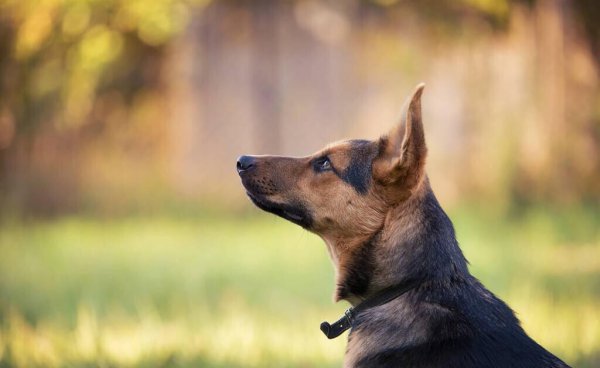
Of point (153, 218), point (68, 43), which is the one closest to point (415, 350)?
point (153, 218)

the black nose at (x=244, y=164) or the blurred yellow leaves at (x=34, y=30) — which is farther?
the blurred yellow leaves at (x=34, y=30)

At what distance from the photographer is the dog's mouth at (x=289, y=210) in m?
4.30

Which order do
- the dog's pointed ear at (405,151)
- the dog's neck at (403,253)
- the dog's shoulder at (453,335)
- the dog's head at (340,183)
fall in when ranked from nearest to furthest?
1. the dog's shoulder at (453,335)
2. the dog's pointed ear at (405,151)
3. the dog's neck at (403,253)
4. the dog's head at (340,183)

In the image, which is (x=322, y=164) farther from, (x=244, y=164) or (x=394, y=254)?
(x=394, y=254)

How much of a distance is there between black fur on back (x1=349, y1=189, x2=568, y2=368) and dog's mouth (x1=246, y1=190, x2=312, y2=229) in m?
0.66

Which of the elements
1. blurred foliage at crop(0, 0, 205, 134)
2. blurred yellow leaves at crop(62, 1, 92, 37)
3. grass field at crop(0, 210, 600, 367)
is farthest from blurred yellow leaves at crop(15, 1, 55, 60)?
grass field at crop(0, 210, 600, 367)

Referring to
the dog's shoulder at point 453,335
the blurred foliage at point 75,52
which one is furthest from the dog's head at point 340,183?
the blurred foliage at point 75,52

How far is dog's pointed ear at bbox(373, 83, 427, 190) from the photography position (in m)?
3.62

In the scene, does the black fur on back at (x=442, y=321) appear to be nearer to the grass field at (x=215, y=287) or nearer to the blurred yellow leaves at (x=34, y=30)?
the grass field at (x=215, y=287)

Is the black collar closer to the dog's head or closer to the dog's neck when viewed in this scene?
the dog's neck

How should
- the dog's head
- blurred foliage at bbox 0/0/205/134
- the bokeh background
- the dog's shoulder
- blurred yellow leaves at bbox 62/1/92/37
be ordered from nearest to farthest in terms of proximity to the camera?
the dog's shoulder, the dog's head, the bokeh background, blurred foliage at bbox 0/0/205/134, blurred yellow leaves at bbox 62/1/92/37

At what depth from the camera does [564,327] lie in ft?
20.0

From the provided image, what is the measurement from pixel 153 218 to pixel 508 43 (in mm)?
6021

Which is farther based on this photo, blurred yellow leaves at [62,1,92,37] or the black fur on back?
blurred yellow leaves at [62,1,92,37]
